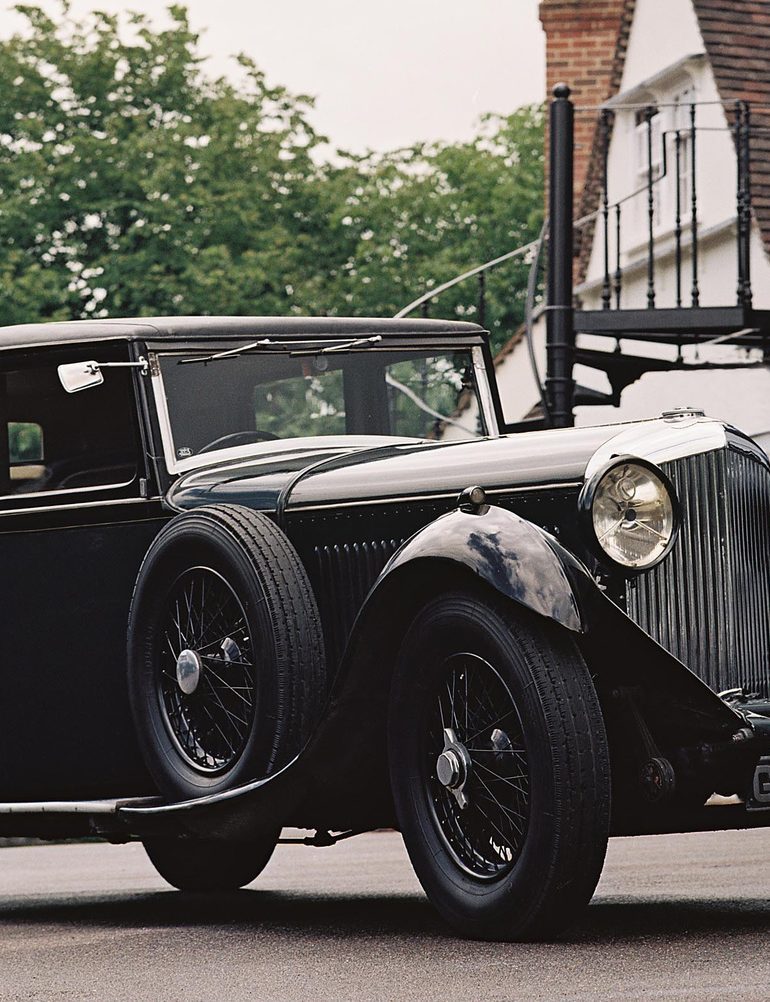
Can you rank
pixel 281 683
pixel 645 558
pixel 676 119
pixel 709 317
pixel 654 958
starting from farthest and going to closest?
1. pixel 676 119
2. pixel 709 317
3. pixel 281 683
4. pixel 645 558
5. pixel 654 958

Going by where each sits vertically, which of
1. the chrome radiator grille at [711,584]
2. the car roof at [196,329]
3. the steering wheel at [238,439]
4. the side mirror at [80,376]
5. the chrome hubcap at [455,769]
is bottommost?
the chrome hubcap at [455,769]

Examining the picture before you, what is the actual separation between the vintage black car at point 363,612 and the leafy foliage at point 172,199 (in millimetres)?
25795

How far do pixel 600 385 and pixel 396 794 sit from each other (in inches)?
584

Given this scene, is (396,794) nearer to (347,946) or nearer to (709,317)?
(347,946)

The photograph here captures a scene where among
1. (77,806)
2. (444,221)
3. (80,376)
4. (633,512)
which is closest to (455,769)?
(633,512)

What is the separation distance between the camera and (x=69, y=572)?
6.48 metres

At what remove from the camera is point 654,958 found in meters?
4.71

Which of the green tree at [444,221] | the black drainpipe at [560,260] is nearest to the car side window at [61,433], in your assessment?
the black drainpipe at [560,260]

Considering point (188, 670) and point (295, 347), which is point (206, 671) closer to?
point (188, 670)

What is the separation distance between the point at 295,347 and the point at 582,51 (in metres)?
15.1

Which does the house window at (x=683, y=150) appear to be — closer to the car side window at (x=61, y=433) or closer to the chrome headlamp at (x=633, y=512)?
the car side window at (x=61, y=433)

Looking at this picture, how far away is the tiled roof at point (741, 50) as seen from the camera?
16.9 metres

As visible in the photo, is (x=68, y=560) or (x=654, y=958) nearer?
(x=654, y=958)

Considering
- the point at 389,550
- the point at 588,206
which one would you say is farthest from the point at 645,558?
the point at 588,206
